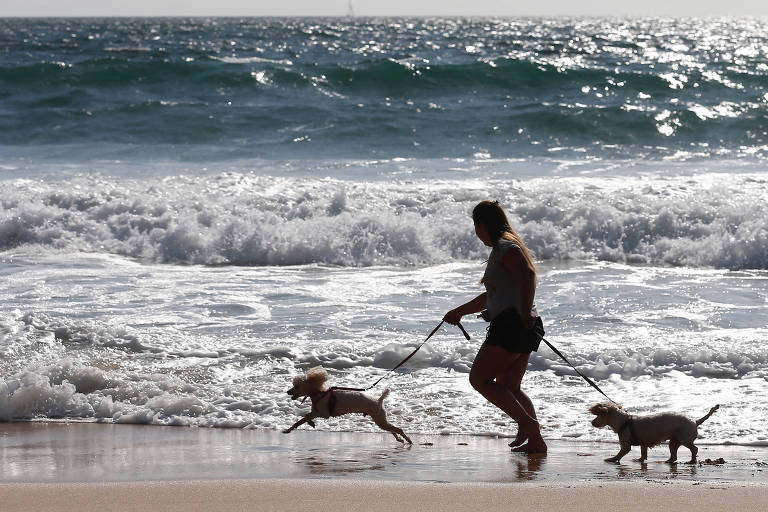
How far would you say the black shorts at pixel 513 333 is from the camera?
17.6ft

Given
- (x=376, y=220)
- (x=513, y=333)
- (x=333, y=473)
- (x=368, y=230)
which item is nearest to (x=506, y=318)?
(x=513, y=333)

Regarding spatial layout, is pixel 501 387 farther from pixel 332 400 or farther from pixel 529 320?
pixel 332 400

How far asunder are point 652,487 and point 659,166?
1412cm

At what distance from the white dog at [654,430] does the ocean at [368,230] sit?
808 millimetres

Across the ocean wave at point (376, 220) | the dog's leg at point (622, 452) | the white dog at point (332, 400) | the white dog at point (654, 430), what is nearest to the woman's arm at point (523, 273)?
the white dog at point (654, 430)

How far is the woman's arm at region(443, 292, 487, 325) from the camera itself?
5527 mm

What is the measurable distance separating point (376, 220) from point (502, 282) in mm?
8318

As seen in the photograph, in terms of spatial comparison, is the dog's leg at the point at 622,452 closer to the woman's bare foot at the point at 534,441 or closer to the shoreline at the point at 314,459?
the shoreline at the point at 314,459

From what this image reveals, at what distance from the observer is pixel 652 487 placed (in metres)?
4.62

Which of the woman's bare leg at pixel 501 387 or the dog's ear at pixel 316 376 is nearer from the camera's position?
→ the woman's bare leg at pixel 501 387

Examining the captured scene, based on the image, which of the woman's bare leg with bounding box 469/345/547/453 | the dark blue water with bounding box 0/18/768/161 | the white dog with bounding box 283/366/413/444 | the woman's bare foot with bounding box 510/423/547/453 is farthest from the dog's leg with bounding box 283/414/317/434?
the dark blue water with bounding box 0/18/768/161

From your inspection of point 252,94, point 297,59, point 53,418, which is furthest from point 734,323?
point 297,59

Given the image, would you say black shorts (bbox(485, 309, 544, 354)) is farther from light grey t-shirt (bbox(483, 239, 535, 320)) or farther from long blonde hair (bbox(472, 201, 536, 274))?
long blonde hair (bbox(472, 201, 536, 274))

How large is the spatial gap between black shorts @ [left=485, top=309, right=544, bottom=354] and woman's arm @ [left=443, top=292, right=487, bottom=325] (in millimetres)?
196
